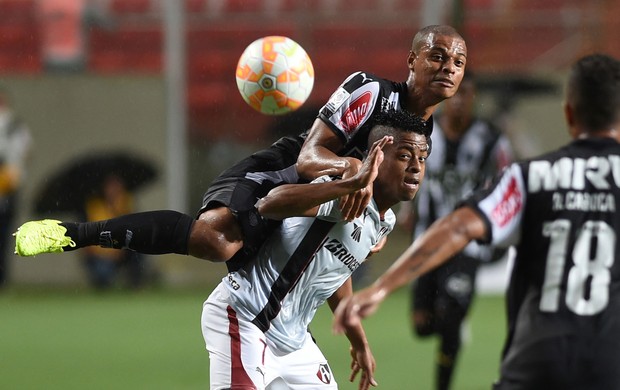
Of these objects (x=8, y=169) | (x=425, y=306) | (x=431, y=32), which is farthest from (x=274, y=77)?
(x=8, y=169)

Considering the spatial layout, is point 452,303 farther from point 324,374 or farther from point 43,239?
point 43,239

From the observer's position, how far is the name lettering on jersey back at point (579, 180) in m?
3.38

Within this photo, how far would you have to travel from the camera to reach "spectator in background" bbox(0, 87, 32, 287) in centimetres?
1441

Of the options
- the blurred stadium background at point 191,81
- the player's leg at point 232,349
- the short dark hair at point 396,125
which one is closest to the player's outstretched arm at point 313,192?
the short dark hair at point 396,125

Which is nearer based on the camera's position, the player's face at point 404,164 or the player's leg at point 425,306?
the player's face at point 404,164

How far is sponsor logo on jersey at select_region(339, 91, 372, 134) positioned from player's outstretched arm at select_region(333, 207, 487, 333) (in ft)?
6.37

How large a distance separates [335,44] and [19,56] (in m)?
5.15

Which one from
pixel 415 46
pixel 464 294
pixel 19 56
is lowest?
pixel 464 294

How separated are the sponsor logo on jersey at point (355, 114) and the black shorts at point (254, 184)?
373 millimetres

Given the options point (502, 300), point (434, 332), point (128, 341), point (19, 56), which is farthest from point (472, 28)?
point (434, 332)

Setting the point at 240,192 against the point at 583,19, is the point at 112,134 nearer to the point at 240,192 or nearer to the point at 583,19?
the point at 583,19

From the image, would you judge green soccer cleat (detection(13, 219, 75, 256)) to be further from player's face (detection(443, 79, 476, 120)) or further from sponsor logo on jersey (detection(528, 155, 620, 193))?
player's face (detection(443, 79, 476, 120))

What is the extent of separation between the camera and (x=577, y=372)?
3381 mm

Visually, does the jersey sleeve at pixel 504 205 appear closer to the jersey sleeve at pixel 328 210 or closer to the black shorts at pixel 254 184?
the jersey sleeve at pixel 328 210
